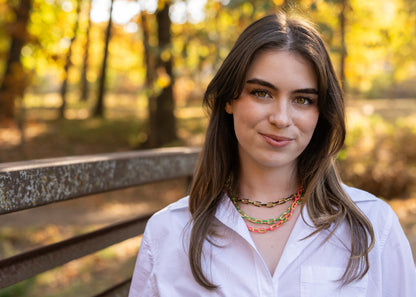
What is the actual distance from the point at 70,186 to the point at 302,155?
1.07 m

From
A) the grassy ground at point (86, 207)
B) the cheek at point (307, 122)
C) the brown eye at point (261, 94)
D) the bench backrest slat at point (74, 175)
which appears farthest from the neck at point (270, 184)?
the grassy ground at point (86, 207)

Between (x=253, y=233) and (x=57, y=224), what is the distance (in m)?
7.87

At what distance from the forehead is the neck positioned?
1.38ft

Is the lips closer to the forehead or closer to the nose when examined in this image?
the nose

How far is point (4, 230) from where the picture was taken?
316 inches

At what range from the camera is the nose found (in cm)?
180

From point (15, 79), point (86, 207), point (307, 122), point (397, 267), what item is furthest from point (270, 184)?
point (15, 79)

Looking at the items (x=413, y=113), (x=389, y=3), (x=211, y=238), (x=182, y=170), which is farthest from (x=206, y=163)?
(x=413, y=113)

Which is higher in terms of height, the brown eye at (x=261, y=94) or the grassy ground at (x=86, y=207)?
the brown eye at (x=261, y=94)

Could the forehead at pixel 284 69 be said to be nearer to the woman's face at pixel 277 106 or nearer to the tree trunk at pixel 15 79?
the woman's face at pixel 277 106

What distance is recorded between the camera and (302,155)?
215 centimetres

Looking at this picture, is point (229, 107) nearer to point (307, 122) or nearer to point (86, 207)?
point (307, 122)

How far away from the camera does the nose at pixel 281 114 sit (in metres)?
1.80

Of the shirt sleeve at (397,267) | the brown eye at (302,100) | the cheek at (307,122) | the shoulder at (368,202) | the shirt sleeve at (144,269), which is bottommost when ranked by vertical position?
the shirt sleeve at (144,269)
